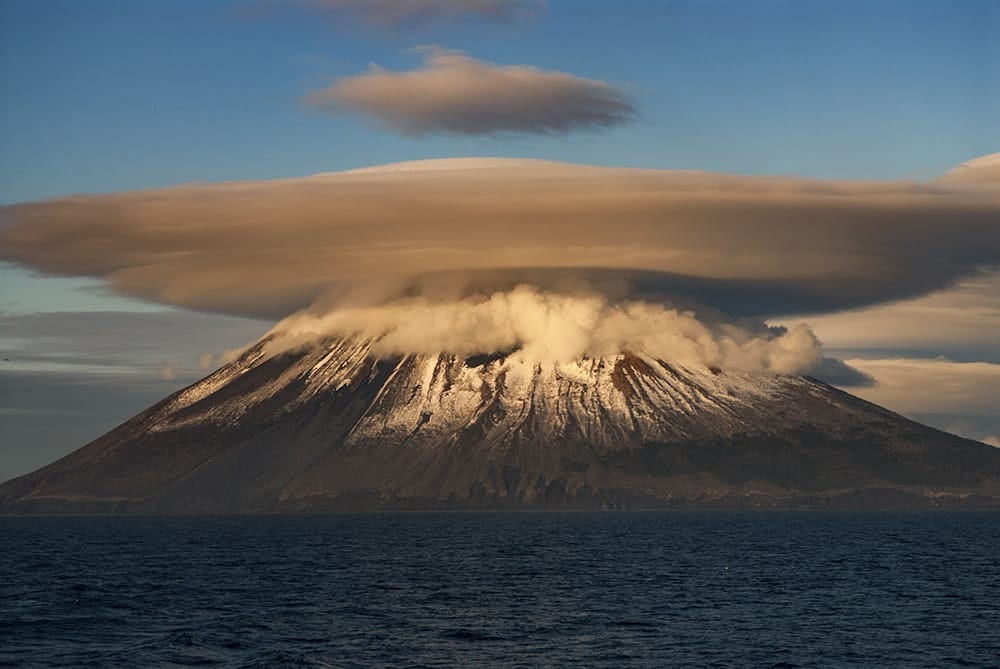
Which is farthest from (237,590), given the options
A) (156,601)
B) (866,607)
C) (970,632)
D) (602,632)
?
(970,632)

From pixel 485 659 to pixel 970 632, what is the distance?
41.7 metres

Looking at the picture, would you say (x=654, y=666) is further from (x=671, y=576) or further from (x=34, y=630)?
(x=671, y=576)

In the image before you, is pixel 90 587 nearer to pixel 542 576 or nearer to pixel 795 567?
pixel 542 576

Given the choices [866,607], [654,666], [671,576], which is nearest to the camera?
[654,666]

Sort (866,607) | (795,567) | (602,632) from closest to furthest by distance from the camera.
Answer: (602,632)
(866,607)
(795,567)

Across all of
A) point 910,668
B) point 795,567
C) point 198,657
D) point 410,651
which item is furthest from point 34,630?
point 795,567

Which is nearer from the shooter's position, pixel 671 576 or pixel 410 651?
pixel 410 651

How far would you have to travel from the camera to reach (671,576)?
552 ft

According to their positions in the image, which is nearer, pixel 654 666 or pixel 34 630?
pixel 654 666

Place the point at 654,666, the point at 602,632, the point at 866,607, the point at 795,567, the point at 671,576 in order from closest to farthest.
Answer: the point at 654,666 < the point at 602,632 < the point at 866,607 < the point at 671,576 < the point at 795,567

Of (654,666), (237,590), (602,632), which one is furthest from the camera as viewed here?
(237,590)

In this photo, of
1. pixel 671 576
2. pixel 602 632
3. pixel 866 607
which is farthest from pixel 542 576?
pixel 602 632

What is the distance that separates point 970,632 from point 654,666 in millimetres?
32927

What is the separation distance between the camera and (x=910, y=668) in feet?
312
